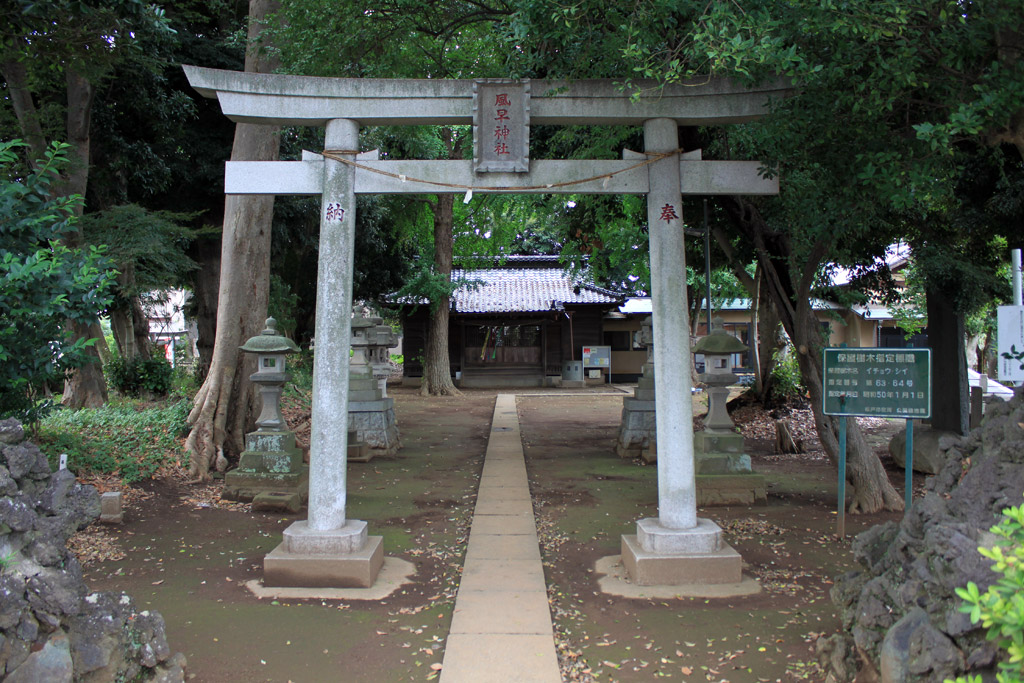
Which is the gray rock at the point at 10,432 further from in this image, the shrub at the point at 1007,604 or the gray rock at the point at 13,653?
the shrub at the point at 1007,604

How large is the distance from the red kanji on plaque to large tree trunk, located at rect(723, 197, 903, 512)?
4843mm

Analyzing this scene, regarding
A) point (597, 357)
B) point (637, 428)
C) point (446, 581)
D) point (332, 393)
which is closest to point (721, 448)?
point (637, 428)

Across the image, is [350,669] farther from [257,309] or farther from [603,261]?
[603,261]

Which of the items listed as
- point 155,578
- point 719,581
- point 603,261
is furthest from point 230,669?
point 603,261

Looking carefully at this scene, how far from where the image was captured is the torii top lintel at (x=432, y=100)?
218 inches

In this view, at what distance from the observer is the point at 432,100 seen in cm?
566

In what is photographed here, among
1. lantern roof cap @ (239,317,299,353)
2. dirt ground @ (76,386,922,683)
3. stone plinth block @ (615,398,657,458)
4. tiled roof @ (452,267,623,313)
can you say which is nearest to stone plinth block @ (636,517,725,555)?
dirt ground @ (76,386,922,683)

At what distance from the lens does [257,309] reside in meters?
10.4

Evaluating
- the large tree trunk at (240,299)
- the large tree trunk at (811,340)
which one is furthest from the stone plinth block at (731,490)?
the large tree trunk at (240,299)

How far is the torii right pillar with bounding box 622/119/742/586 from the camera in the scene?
5332mm

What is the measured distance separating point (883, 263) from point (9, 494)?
13422mm

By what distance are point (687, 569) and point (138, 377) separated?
46.8ft

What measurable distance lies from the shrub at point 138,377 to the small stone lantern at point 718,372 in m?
12.5

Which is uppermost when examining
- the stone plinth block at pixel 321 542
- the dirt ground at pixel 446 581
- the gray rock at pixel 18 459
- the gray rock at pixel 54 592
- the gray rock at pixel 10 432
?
the gray rock at pixel 10 432
